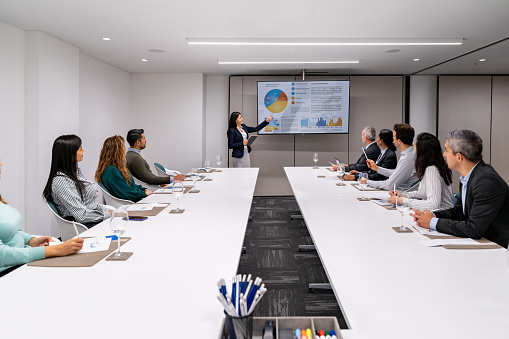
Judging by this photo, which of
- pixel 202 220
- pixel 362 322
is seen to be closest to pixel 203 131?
pixel 202 220

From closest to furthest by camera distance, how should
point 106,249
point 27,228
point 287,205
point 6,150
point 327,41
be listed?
point 106,249, point 6,150, point 27,228, point 327,41, point 287,205

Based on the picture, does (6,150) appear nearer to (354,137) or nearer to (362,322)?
(362,322)

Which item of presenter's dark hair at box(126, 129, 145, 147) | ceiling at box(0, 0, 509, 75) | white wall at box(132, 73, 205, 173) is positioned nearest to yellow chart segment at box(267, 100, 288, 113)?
white wall at box(132, 73, 205, 173)

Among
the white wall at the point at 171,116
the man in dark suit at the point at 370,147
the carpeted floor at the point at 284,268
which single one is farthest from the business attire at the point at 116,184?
the white wall at the point at 171,116

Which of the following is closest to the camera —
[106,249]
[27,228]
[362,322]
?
[362,322]

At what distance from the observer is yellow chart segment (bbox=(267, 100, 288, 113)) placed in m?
8.48

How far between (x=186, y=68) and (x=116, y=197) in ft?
14.0

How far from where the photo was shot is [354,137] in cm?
874

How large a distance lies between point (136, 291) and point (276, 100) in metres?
7.21

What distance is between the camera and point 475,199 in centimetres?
239

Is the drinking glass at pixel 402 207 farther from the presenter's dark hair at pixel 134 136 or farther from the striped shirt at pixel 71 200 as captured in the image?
the presenter's dark hair at pixel 134 136

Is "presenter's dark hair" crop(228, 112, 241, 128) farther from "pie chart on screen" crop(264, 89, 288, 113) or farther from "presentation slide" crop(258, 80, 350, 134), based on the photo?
"pie chart on screen" crop(264, 89, 288, 113)

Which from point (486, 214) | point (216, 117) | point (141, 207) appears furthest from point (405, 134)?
point (216, 117)

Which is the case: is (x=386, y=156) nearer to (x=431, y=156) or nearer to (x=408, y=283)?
(x=431, y=156)
